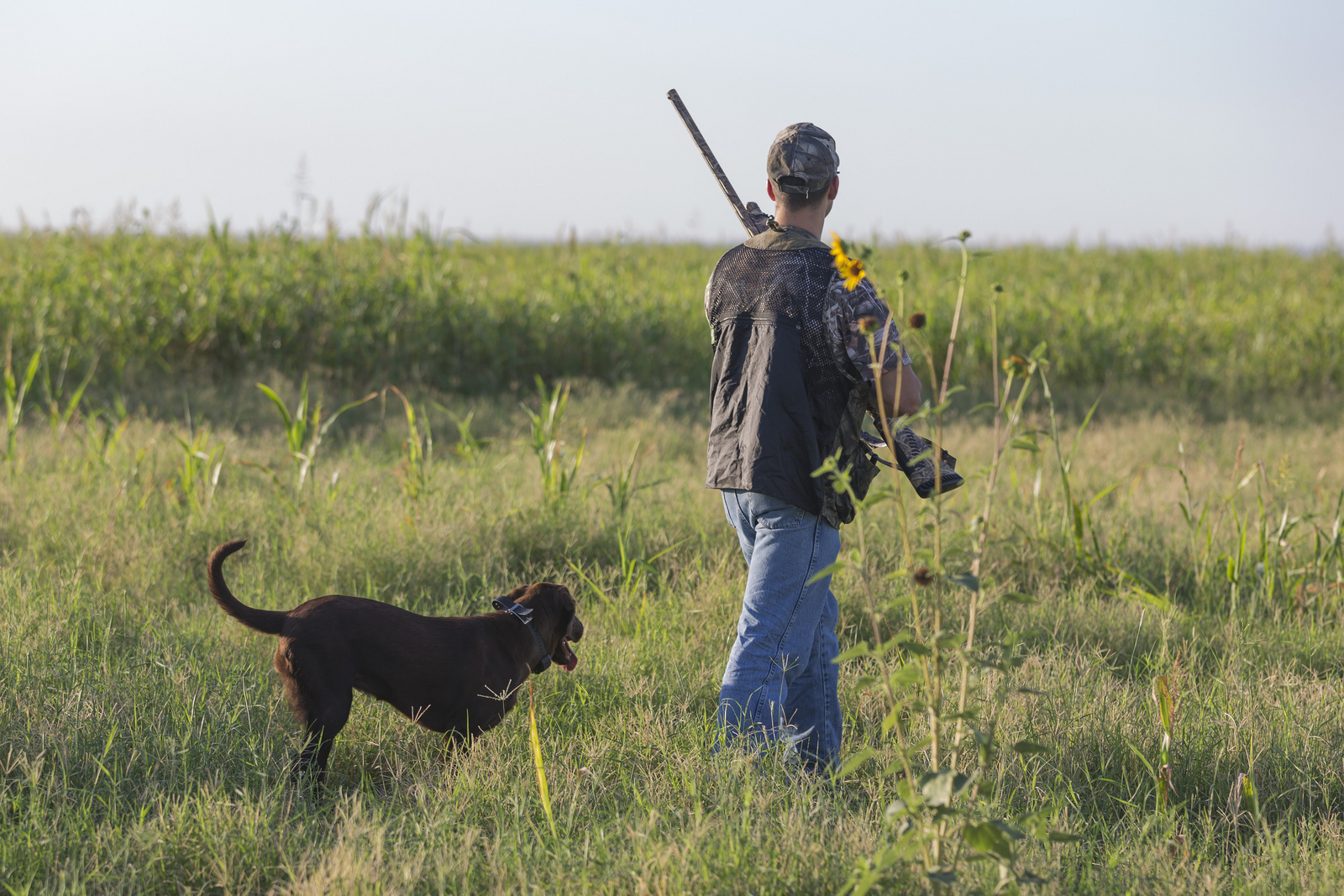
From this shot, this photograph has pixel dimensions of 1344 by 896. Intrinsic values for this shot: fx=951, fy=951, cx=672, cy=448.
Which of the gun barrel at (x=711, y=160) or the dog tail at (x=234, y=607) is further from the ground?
the gun barrel at (x=711, y=160)

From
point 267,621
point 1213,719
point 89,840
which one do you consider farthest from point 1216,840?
point 89,840

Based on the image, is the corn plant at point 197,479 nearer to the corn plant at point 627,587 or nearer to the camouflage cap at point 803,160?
the corn plant at point 627,587

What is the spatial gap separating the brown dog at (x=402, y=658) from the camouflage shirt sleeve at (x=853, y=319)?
126cm

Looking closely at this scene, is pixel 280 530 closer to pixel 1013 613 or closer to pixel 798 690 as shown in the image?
pixel 798 690

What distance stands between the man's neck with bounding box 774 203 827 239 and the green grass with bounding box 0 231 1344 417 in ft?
17.8

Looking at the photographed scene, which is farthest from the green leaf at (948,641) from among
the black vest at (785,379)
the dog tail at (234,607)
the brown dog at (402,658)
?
the dog tail at (234,607)

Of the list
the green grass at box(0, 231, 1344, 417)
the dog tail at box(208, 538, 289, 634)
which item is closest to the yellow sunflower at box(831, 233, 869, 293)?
the dog tail at box(208, 538, 289, 634)

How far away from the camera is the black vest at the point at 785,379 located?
2.71 m

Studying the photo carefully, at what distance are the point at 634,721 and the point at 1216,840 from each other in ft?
5.74

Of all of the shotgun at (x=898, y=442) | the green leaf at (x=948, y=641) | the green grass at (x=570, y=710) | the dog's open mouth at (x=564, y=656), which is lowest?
the green grass at (x=570, y=710)

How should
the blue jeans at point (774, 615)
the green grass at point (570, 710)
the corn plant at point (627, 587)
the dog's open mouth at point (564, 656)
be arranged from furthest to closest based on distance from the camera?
the corn plant at point (627, 587)
the dog's open mouth at point (564, 656)
the blue jeans at point (774, 615)
the green grass at point (570, 710)

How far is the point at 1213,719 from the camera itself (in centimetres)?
319

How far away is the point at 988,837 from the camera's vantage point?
1.83m

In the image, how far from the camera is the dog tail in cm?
279
